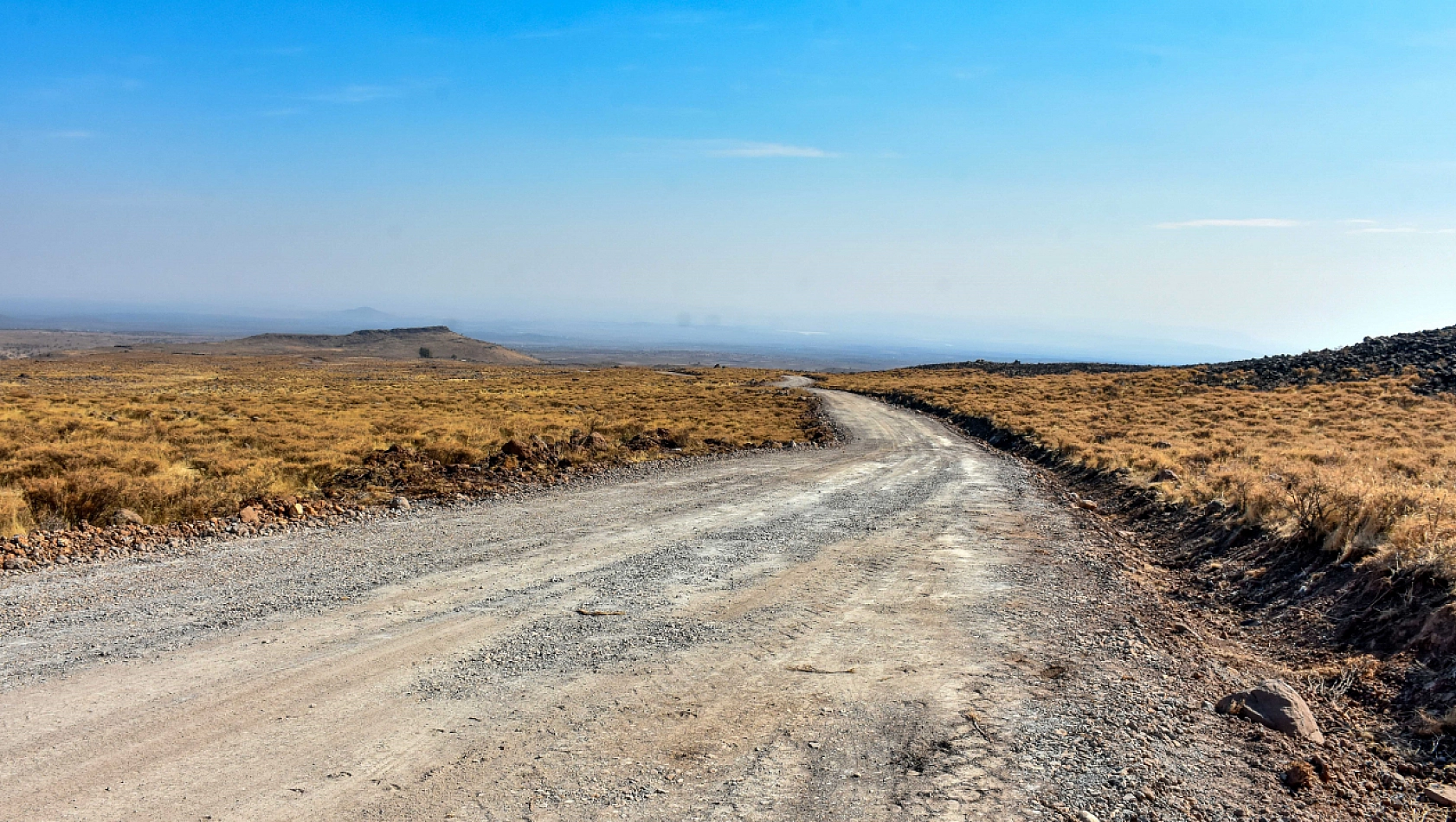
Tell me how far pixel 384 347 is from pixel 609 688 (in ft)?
626

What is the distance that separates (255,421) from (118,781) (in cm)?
2303

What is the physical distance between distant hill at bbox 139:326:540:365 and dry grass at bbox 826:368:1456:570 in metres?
133

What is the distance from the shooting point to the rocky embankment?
39.5 m

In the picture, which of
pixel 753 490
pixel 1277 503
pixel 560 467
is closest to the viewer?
pixel 1277 503

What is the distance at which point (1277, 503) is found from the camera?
10570mm

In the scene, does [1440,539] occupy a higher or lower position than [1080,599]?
higher

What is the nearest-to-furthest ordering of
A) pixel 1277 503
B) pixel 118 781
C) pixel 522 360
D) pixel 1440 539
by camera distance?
pixel 118 781 < pixel 1440 539 < pixel 1277 503 < pixel 522 360

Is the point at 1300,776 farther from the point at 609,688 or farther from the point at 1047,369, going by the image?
the point at 1047,369

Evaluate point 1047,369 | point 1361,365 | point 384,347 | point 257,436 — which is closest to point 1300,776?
point 257,436

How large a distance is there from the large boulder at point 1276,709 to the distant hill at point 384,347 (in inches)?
6148

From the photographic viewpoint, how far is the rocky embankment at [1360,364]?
3947cm

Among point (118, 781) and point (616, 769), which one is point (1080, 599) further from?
point (118, 781)

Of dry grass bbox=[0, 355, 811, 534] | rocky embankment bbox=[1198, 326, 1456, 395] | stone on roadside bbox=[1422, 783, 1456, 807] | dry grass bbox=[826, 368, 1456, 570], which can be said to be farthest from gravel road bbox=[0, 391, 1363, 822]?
rocky embankment bbox=[1198, 326, 1456, 395]

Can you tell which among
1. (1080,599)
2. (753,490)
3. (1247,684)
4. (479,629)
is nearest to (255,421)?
(753,490)
